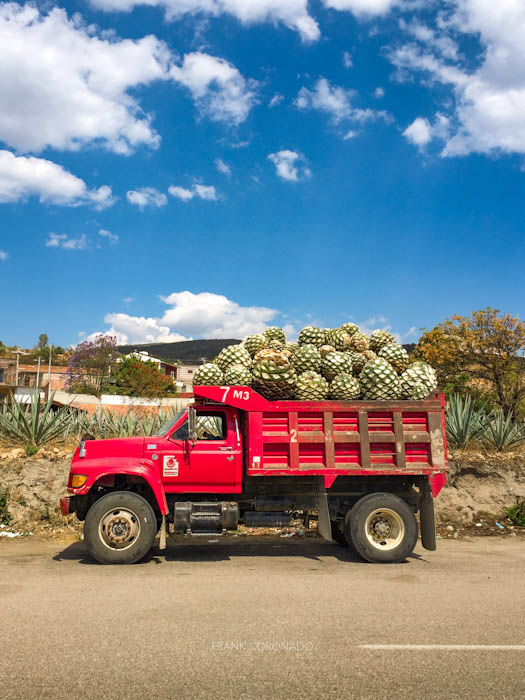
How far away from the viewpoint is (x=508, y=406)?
18766mm

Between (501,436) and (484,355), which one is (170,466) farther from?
(484,355)

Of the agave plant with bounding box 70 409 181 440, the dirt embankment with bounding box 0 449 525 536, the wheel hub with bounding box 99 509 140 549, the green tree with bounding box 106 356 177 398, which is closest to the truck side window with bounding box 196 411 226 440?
the wheel hub with bounding box 99 509 140 549

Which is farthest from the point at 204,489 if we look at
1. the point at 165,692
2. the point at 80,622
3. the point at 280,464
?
the point at 165,692

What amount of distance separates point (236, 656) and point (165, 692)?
2.40ft

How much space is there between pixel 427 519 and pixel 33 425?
8331 mm

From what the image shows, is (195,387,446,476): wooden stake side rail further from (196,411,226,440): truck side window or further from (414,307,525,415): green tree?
(414,307,525,415): green tree

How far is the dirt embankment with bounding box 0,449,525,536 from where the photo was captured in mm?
10172

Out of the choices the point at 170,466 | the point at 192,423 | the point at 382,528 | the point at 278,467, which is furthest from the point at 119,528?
the point at 382,528

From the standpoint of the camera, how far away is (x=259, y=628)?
4758 mm

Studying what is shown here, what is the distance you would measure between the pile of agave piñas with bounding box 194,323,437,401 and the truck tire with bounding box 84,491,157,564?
206 centimetres

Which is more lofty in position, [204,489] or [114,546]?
[204,489]

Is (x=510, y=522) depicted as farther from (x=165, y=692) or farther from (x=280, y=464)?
(x=165, y=692)

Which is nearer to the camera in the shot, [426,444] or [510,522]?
[426,444]

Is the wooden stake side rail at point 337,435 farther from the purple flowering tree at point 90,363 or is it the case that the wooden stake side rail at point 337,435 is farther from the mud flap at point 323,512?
the purple flowering tree at point 90,363
